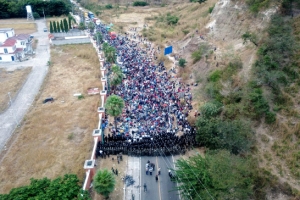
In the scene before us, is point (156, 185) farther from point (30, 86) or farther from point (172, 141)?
point (30, 86)

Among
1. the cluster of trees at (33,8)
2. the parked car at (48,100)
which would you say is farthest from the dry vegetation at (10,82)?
the cluster of trees at (33,8)

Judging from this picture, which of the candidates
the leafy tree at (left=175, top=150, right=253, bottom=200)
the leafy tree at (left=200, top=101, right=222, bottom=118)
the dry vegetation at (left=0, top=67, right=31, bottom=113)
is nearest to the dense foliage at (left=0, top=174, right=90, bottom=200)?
the leafy tree at (left=175, top=150, right=253, bottom=200)

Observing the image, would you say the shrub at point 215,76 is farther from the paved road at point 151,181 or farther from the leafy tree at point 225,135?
the paved road at point 151,181

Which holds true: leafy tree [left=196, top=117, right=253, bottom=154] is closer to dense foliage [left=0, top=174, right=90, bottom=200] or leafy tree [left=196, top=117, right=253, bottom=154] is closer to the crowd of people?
the crowd of people

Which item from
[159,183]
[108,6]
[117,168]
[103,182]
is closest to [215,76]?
[159,183]

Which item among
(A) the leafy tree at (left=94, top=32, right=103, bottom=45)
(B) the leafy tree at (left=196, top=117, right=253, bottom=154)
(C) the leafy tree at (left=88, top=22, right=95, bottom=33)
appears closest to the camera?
(B) the leafy tree at (left=196, top=117, right=253, bottom=154)

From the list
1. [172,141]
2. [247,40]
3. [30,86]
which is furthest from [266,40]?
[30,86]
